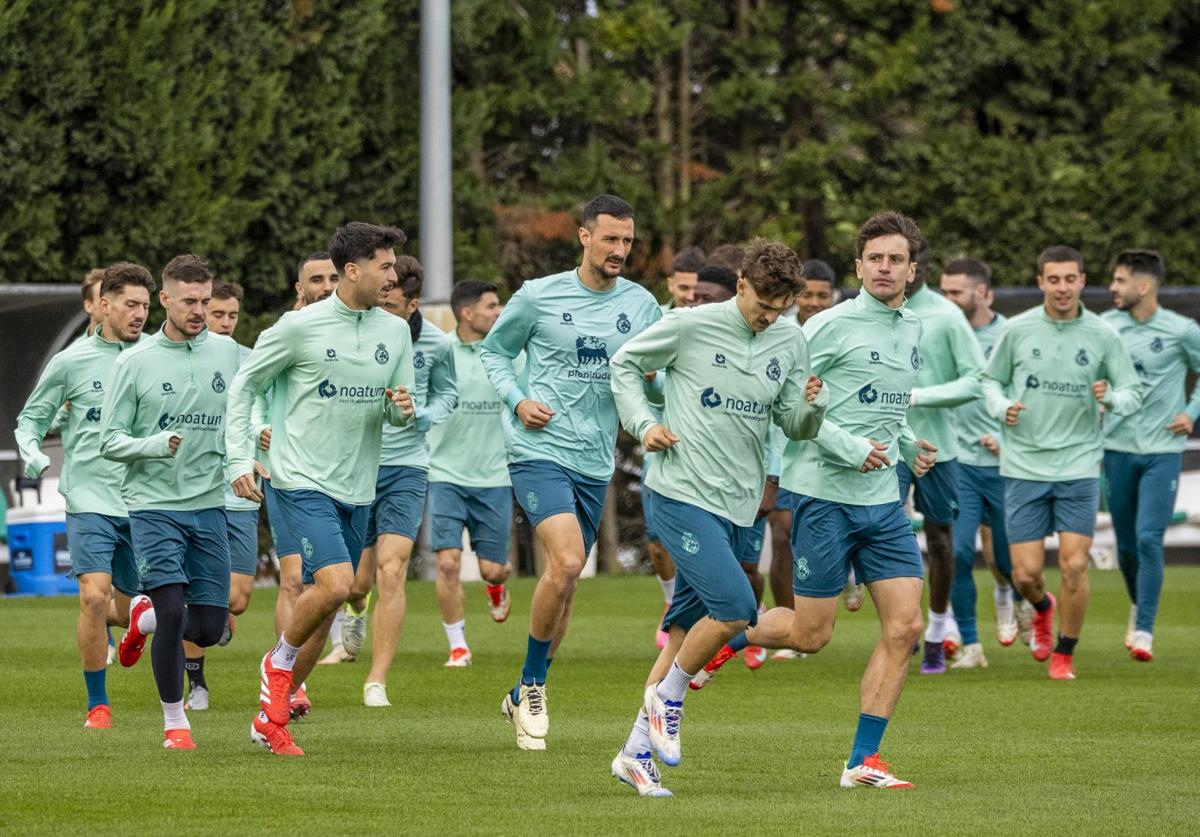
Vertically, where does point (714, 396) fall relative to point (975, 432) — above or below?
above

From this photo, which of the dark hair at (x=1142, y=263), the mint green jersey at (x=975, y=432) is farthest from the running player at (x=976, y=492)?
the dark hair at (x=1142, y=263)

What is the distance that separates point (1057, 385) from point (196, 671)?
17.4ft

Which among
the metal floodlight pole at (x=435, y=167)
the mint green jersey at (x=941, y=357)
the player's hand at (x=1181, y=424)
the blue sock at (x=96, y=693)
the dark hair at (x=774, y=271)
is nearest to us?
the dark hair at (x=774, y=271)

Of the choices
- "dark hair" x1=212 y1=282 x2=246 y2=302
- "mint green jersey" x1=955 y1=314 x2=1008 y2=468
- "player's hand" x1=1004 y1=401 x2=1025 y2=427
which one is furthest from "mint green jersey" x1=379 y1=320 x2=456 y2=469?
"mint green jersey" x1=955 y1=314 x2=1008 y2=468

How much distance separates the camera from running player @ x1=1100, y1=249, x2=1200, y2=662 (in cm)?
1377

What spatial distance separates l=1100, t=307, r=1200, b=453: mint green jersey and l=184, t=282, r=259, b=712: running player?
212 inches

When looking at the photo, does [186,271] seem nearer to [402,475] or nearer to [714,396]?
[402,475]

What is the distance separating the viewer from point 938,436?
13.1 m

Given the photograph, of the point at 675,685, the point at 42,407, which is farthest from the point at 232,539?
the point at 675,685

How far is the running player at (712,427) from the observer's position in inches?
321

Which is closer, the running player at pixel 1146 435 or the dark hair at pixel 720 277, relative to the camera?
the dark hair at pixel 720 277

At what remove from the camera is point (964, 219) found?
1073 inches

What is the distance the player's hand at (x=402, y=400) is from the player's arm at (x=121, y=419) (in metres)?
1.02

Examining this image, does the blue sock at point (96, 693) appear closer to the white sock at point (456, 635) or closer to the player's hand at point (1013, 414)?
the white sock at point (456, 635)
